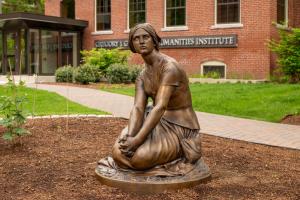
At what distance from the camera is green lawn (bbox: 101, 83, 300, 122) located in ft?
41.2

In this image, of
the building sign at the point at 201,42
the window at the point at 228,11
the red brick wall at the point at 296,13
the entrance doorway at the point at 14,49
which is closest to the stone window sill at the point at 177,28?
the building sign at the point at 201,42

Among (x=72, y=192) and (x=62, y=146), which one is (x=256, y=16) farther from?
(x=72, y=192)

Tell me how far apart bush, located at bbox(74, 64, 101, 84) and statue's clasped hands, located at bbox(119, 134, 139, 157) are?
1588 cm

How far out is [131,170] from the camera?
5324mm

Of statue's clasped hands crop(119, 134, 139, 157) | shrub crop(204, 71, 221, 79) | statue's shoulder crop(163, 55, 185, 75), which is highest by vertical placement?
statue's shoulder crop(163, 55, 185, 75)

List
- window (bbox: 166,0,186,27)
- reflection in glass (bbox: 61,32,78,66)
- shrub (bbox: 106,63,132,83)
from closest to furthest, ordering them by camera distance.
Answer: shrub (bbox: 106,63,132,83) → window (bbox: 166,0,186,27) → reflection in glass (bbox: 61,32,78,66)

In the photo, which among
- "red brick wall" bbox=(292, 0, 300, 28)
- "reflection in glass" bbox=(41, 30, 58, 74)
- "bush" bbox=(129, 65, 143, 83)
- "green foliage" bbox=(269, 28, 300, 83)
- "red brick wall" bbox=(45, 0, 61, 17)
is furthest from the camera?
Answer: "red brick wall" bbox=(45, 0, 61, 17)

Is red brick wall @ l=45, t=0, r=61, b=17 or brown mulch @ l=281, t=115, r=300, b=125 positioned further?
red brick wall @ l=45, t=0, r=61, b=17

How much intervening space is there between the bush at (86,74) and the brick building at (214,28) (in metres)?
5.21

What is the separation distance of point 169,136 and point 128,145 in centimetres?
51

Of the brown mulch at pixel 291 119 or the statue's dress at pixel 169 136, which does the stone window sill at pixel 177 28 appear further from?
the statue's dress at pixel 169 136

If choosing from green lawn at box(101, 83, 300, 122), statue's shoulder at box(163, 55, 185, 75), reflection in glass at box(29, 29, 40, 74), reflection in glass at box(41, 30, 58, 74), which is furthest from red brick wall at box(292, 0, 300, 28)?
statue's shoulder at box(163, 55, 185, 75)

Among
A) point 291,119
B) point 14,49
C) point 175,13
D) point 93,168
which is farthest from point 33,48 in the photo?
point 93,168

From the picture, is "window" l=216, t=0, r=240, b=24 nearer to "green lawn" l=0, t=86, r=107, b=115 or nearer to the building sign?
the building sign
